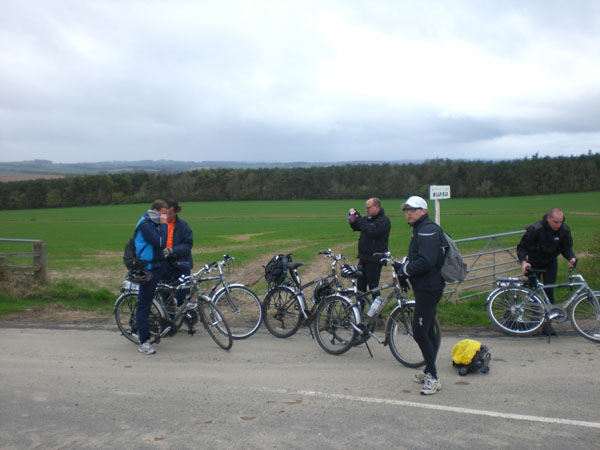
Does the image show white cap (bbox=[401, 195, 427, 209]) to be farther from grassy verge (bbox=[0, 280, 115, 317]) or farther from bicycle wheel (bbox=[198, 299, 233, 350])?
grassy verge (bbox=[0, 280, 115, 317])

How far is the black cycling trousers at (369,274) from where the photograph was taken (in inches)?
292

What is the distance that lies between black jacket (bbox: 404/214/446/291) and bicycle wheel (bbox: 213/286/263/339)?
2.68m

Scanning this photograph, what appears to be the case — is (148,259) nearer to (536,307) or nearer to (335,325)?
(335,325)

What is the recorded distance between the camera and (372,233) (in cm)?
727

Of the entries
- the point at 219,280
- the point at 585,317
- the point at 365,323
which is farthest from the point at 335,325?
the point at 585,317

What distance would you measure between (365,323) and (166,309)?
2735 mm

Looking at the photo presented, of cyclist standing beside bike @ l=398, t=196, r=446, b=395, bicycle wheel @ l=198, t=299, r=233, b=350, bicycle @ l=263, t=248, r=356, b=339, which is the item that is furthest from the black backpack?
cyclist standing beside bike @ l=398, t=196, r=446, b=395

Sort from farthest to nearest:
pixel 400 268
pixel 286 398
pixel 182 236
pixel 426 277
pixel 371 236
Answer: pixel 182 236, pixel 371 236, pixel 400 268, pixel 426 277, pixel 286 398

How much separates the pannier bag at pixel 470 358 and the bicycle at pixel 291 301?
1999mm

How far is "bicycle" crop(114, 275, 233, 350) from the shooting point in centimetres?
682

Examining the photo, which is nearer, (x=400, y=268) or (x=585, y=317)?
(x=400, y=268)

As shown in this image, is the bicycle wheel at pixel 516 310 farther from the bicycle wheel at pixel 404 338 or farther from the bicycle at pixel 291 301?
the bicycle at pixel 291 301

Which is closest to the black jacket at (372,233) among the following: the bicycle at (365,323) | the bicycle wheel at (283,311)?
the bicycle at (365,323)

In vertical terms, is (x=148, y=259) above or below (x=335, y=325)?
above
